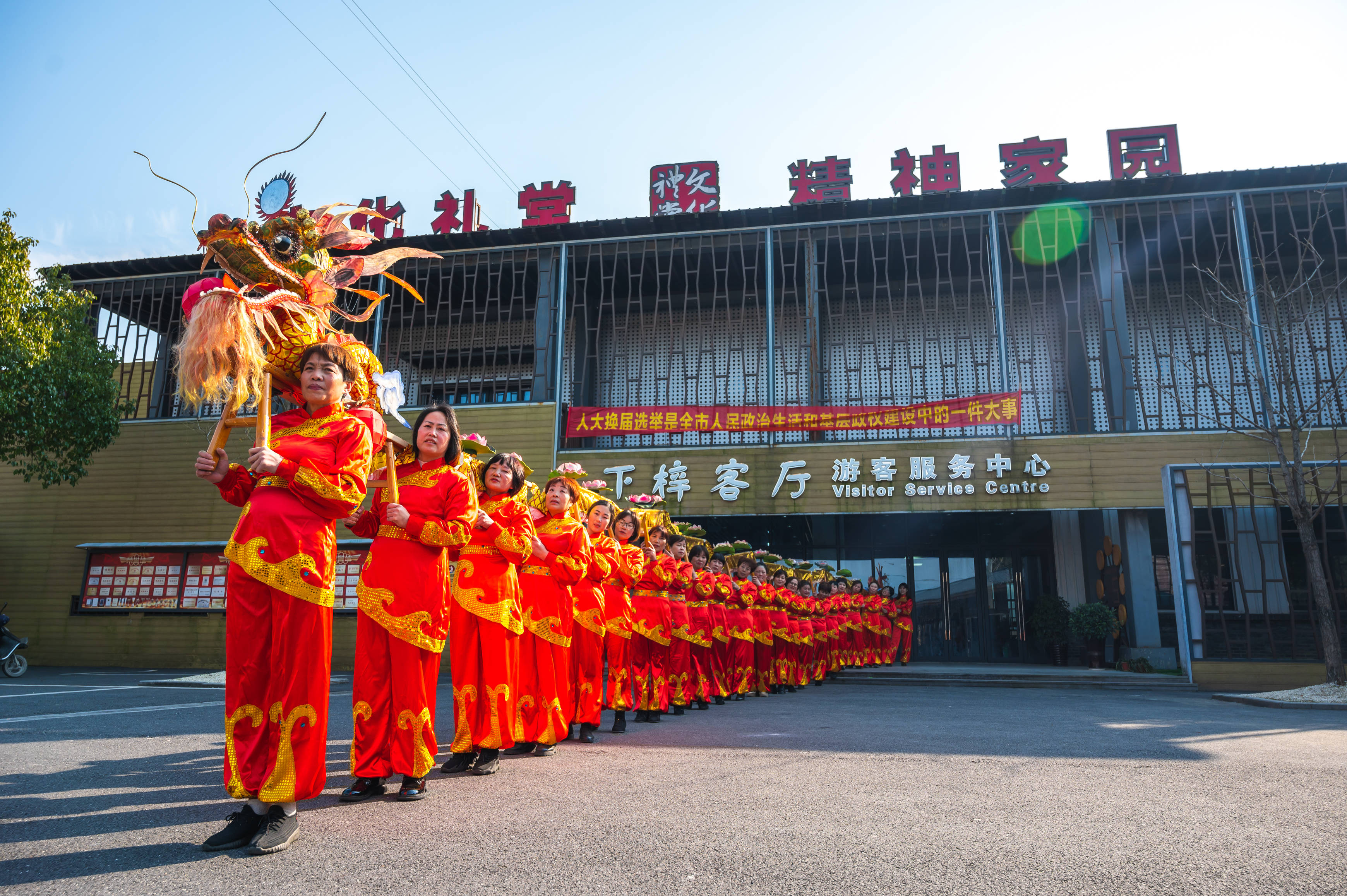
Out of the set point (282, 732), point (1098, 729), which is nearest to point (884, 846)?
point (282, 732)

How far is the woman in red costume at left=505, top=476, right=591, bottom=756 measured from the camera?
4.62 metres

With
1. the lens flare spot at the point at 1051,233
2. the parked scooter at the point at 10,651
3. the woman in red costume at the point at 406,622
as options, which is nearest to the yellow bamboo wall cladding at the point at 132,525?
the parked scooter at the point at 10,651

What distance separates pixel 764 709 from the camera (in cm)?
819

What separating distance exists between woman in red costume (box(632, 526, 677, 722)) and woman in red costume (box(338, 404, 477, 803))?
3278 mm

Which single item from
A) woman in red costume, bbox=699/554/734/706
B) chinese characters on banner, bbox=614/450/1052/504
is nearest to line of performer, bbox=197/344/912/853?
woman in red costume, bbox=699/554/734/706

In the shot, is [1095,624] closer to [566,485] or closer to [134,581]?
[566,485]

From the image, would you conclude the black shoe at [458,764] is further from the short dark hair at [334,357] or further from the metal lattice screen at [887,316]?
the metal lattice screen at [887,316]

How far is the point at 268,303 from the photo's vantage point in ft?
10.5

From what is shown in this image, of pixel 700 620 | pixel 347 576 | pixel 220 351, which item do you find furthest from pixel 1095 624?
pixel 220 351

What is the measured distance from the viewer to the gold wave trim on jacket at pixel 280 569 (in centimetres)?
279

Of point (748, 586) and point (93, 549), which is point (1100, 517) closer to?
point (748, 586)

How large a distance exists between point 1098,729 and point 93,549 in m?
15.8

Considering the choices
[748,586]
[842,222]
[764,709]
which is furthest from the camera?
[842,222]

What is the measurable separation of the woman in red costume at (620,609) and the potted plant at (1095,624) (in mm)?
9944
